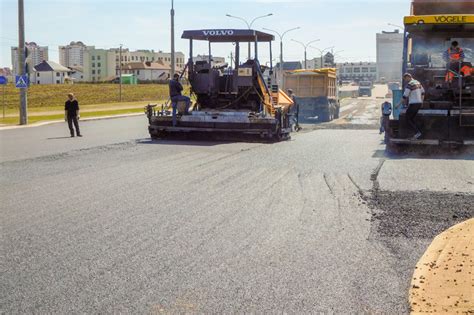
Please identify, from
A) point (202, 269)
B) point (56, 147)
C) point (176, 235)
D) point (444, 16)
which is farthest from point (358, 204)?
point (56, 147)

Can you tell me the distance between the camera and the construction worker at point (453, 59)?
1519cm

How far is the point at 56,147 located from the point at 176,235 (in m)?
11.0

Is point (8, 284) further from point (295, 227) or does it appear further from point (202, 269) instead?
point (295, 227)

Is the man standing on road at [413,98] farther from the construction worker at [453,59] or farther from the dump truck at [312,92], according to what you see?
the dump truck at [312,92]

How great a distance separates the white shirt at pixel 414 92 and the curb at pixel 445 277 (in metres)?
8.34

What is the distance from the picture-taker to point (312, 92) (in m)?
32.6

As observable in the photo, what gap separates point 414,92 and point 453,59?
1454 mm

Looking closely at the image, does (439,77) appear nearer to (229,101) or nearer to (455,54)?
(455,54)

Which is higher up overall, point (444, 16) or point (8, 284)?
point (444, 16)

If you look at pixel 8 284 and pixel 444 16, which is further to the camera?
pixel 444 16

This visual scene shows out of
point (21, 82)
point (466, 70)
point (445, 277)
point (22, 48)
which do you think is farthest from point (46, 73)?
point (445, 277)

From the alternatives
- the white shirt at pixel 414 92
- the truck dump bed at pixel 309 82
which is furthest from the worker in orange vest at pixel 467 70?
the truck dump bed at pixel 309 82

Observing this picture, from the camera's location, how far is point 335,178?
10594mm

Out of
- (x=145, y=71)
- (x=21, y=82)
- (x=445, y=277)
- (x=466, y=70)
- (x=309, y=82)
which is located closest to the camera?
(x=445, y=277)
